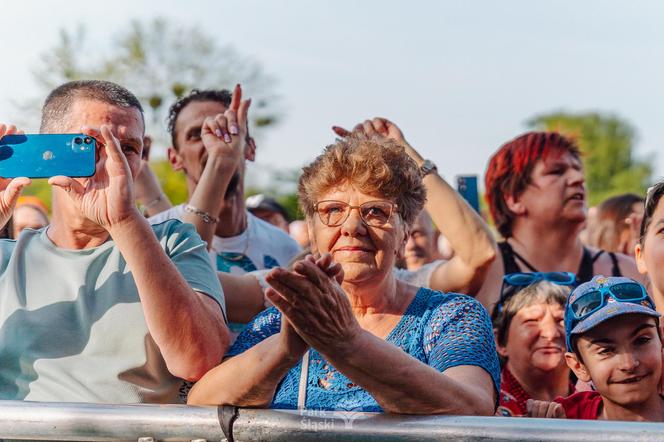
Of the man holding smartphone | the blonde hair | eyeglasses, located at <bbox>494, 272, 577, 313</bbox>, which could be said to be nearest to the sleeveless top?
eyeglasses, located at <bbox>494, 272, 577, 313</bbox>

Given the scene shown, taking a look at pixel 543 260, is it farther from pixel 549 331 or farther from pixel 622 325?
pixel 622 325

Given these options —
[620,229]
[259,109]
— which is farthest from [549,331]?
[259,109]

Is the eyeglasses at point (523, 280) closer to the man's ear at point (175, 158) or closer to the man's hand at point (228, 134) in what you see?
the man's hand at point (228, 134)

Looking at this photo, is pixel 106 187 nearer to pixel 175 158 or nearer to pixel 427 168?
pixel 427 168

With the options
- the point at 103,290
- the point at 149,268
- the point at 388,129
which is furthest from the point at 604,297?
the point at 103,290

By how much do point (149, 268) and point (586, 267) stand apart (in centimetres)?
250

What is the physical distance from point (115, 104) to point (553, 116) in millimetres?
74586

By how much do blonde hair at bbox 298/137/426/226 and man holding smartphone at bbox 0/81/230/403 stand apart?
411 millimetres

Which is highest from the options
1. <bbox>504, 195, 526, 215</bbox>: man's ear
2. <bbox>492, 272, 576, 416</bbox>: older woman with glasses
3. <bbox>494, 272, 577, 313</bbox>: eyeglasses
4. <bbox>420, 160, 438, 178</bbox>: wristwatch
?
<bbox>420, 160, 438, 178</bbox>: wristwatch

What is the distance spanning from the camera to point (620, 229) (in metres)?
5.91

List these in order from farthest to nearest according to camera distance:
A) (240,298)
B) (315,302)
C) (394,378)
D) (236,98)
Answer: (236,98), (240,298), (394,378), (315,302)

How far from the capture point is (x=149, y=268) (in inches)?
95.1

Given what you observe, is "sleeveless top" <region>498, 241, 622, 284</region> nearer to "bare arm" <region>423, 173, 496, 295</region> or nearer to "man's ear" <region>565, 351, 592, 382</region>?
"bare arm" <region>423, 173, 496, 295</region>

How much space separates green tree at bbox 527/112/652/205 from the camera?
68562 mm
